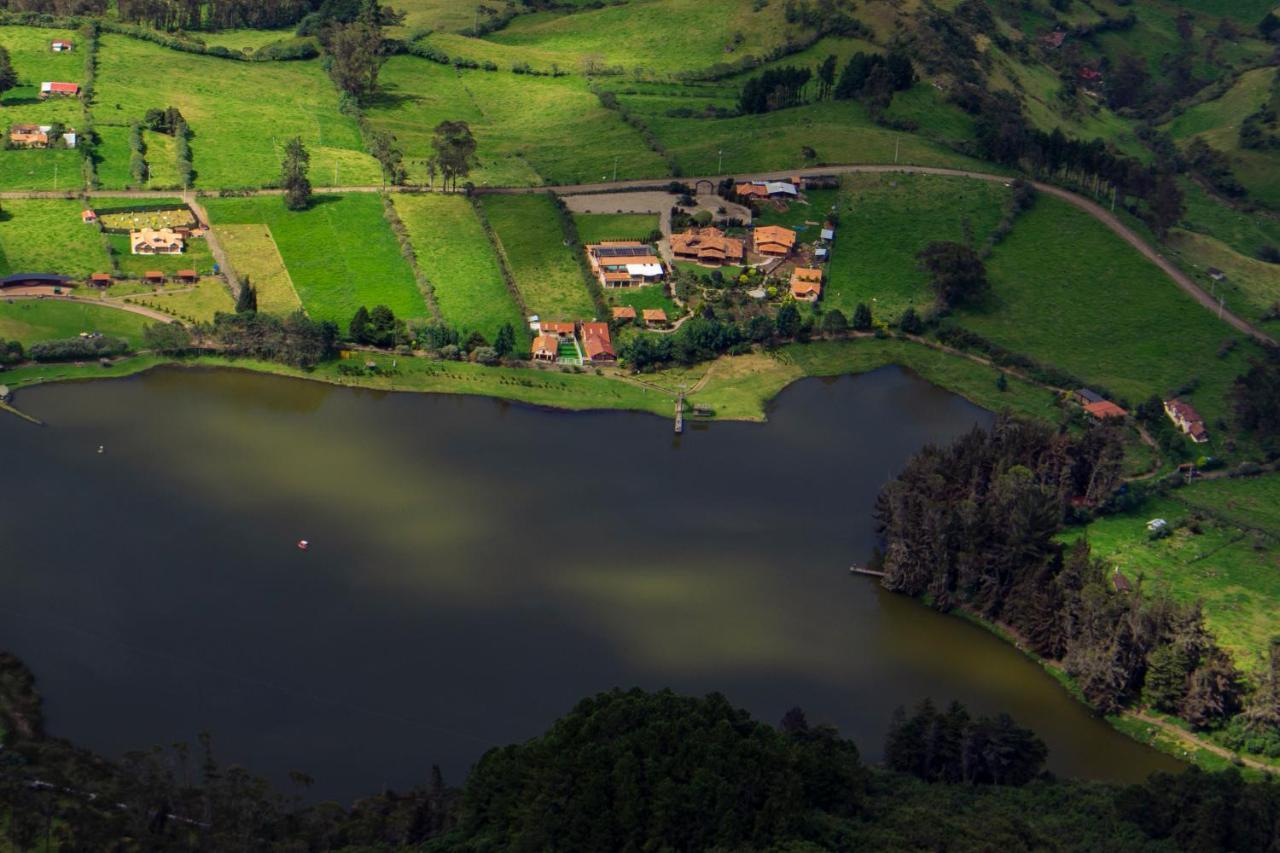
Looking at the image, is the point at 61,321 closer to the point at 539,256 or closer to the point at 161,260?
the point at 161,260

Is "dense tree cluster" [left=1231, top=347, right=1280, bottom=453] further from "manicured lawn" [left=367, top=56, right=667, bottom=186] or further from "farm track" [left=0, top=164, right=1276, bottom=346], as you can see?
"manicured lawn" [left=367, top=56, right=667, bottom=186]

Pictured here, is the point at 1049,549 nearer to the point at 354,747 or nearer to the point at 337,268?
the point at 354,747

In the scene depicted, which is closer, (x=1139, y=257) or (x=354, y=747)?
(x=354, y=747)

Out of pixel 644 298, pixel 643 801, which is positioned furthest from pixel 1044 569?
pixel 644 298

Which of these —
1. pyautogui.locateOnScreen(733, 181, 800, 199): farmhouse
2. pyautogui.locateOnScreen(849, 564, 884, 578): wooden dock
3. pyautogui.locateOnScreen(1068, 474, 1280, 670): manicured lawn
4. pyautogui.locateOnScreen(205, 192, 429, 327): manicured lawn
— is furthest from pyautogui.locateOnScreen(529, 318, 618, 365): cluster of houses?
pyautogui.locateOnScreen(1068, 474, 1280, 670): manicured lawn

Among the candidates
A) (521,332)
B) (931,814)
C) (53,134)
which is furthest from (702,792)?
(53,134)

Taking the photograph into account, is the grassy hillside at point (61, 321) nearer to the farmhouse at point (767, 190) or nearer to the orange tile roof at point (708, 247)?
the orange tile roof at point (708, 247)

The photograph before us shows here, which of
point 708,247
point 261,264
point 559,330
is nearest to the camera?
point 559,330

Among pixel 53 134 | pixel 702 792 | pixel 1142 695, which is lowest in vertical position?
pixel 1142 695
